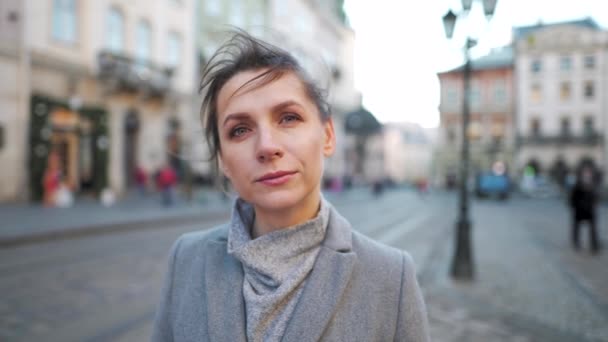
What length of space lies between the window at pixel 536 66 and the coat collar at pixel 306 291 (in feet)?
187

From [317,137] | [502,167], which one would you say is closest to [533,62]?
[502,167]

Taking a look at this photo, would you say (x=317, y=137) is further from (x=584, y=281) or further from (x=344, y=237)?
(x=584, y=281)

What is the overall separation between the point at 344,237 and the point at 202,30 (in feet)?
89.4

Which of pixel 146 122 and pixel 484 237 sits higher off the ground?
pixel 146 122

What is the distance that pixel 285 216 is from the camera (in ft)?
4.31

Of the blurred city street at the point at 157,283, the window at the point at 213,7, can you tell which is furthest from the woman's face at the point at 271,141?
the window at the point at 213,7

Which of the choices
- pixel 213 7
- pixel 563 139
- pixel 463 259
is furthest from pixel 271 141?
pixel 563 139

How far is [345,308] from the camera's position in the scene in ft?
4.09

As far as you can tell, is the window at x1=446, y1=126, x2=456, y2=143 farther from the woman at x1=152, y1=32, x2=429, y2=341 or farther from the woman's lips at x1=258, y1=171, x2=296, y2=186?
the woman's lips at x1=258, y1=171, x2=296, y2=186

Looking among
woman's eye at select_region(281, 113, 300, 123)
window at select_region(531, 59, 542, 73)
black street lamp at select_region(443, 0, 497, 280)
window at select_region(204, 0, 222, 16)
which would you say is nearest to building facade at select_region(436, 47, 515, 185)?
window at select_region(531, 59, 542, 73)

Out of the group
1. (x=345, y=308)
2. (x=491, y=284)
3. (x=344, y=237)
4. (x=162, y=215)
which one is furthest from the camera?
(x=162, y=215)

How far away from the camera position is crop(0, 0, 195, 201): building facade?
15875mm

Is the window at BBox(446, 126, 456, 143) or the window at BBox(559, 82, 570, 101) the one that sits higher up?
the window at BBox(559, 82, 570, 101)

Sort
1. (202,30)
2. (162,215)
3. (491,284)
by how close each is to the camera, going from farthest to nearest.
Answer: (202,30)
(162,215)
(491,284)
